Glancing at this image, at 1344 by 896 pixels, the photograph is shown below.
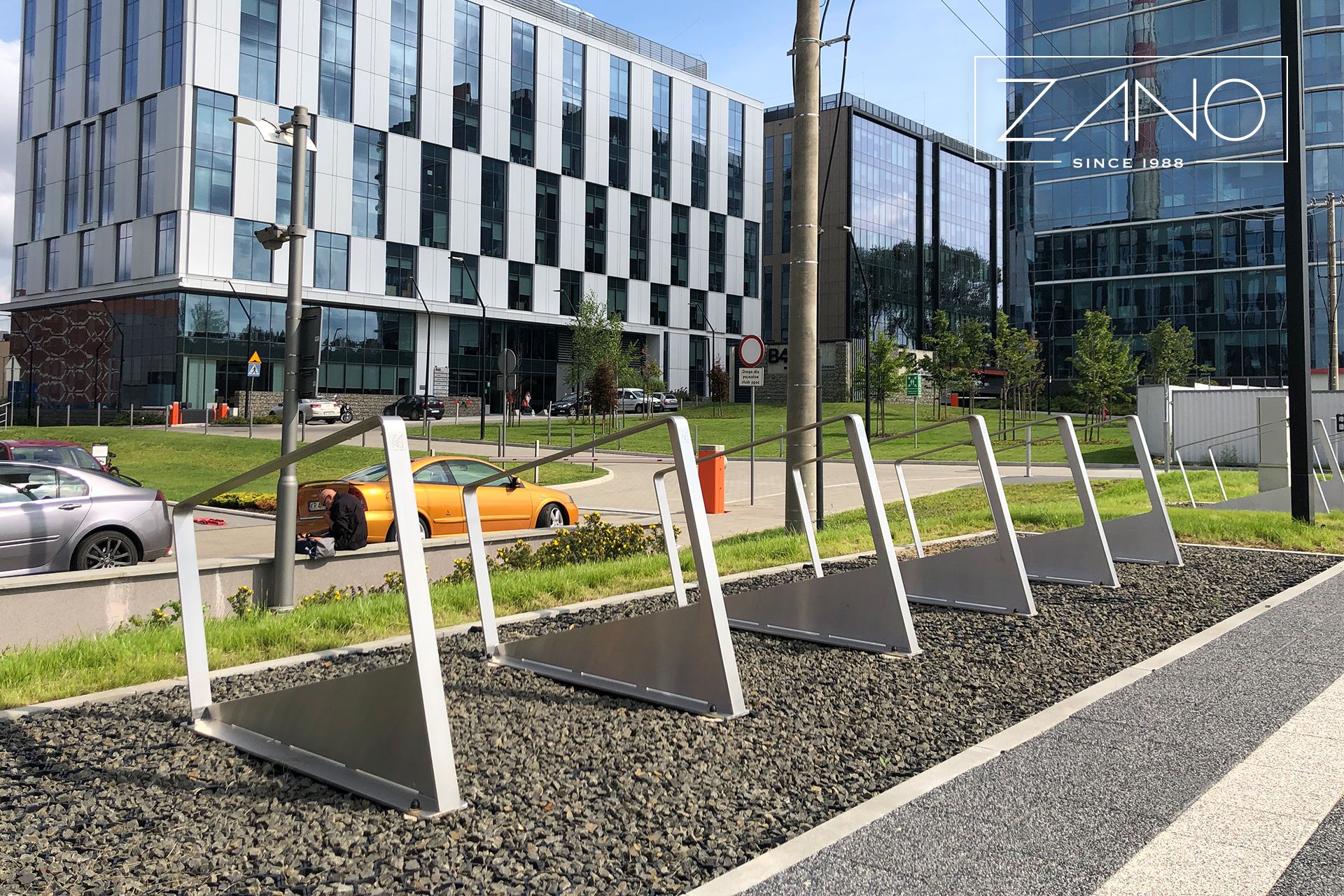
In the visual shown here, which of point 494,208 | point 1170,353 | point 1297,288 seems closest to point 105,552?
point 1297,288

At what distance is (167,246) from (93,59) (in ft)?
44.3

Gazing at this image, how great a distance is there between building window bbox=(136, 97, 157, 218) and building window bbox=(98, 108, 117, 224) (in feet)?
7.50

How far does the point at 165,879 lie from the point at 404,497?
134 cm

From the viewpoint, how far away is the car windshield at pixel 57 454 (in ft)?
53.6

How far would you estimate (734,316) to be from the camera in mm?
78062

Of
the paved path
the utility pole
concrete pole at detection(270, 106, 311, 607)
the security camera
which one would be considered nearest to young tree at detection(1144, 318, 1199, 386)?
the utility pole

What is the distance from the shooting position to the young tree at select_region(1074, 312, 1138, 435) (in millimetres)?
45406

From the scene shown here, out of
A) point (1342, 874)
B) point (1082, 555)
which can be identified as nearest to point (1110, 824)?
point (1342, 874)

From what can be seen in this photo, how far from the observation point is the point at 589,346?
56.2 m

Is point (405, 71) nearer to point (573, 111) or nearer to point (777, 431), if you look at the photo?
point (573, 111)

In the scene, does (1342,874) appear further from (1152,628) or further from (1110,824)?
(1152,628)

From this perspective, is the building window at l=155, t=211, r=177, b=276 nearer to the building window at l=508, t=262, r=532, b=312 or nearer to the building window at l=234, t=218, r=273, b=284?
the building window at l=234, t=218, r=273, b=284

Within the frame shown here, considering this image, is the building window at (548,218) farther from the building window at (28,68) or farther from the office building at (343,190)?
the building window at (28,68)

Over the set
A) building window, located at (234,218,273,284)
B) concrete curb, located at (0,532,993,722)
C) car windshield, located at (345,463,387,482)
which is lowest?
concrete curb, located at (0,532,993,722)
